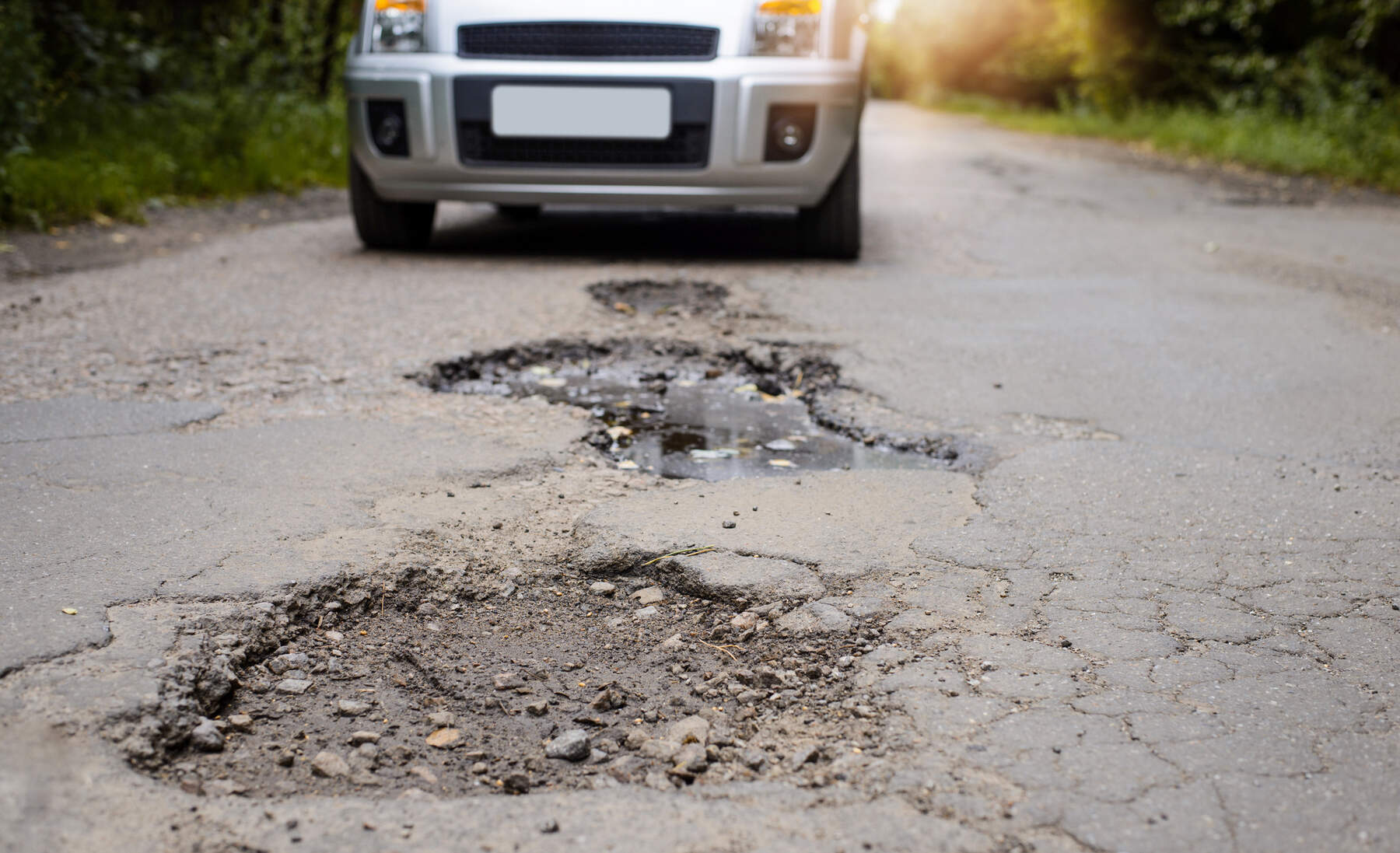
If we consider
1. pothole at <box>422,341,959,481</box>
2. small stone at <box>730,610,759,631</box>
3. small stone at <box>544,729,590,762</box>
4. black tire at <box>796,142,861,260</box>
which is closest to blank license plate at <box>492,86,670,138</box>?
black tire at <box>796,142,861,260</box>

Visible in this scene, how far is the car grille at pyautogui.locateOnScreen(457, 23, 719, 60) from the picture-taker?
524 cm

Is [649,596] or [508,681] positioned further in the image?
[649,596]

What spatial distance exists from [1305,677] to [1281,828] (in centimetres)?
48

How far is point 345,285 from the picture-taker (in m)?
4.95

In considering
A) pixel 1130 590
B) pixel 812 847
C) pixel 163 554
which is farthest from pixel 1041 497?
pixel 163 554

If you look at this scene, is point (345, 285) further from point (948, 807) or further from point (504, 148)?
point (948, 807)

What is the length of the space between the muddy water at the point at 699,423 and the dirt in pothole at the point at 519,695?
0.71 m

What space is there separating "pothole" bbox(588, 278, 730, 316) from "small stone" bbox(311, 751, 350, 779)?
9.48 ft

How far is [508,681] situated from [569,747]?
0.85 ft

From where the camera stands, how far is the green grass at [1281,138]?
10.0 meters

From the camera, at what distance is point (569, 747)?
1767 millimetres

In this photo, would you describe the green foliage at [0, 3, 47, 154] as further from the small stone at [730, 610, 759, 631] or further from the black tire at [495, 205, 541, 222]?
the small stone at [730, 610, 759, 631]

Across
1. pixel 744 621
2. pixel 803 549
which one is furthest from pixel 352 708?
pixel 803 549

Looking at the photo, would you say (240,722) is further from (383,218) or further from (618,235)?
(618,235)
